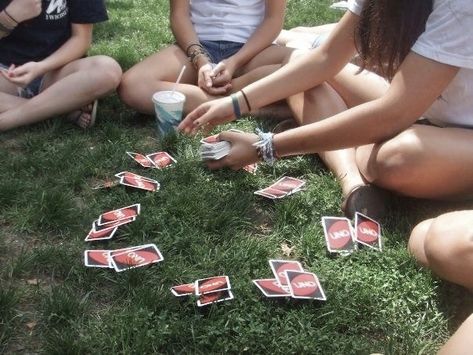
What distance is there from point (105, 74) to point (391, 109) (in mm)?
1667

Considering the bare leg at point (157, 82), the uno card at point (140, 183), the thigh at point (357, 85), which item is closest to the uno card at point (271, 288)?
the uno card at point (140, 183)

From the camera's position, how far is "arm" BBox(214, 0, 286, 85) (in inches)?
135

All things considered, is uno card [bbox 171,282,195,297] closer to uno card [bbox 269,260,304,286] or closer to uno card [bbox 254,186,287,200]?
uno card [bbox 269,260,304,286]

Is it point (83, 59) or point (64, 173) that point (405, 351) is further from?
point (83, 59)

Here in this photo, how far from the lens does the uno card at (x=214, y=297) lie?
1937 millimetres

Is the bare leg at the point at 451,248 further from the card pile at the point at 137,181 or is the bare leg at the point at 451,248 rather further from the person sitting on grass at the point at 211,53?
the person sitting on grass at the point at 211,53

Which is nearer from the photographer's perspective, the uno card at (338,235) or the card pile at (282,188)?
the uno card at (338,235)

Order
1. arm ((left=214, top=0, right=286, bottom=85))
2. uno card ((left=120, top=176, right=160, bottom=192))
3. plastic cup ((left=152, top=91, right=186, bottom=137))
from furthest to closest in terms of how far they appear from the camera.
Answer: arm ((left=214, top=0, right=286, bottom=85)) → plastic cup ((left=152, top=91, right=186, bottom=137)) → uno card ((left=120, top=176, right=160, bottom=192))

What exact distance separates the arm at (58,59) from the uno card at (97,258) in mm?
1374

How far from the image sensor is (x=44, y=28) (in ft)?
10.7

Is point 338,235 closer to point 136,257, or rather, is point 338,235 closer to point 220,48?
point 136,257

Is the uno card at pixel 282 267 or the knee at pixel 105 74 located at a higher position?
the knee at pixel 105 74

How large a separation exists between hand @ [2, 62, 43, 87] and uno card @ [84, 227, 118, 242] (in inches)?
48.0

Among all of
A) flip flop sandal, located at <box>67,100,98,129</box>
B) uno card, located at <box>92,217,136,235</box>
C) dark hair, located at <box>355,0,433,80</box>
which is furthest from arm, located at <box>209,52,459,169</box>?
flip flop sandal, located at <box>67,100,98,129</box>
